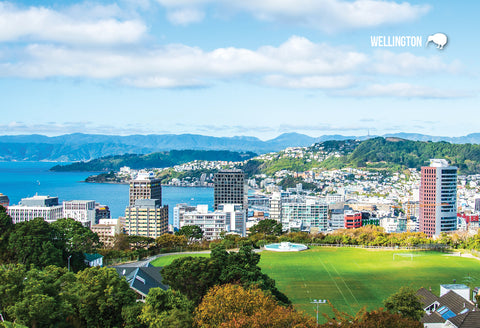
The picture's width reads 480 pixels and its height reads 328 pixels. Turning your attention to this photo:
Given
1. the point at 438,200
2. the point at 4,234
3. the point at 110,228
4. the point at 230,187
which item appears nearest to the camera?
the point at 4,234

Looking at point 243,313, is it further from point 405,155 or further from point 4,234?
point 405,155

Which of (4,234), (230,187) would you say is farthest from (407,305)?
(230,187)

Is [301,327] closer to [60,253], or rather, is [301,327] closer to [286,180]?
[60,253]

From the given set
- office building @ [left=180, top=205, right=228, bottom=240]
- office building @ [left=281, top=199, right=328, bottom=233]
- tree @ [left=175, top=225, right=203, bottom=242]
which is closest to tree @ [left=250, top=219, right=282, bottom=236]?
tree @ [left=175, top=225, right=203, bottom=242]

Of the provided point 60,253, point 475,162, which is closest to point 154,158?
point 475,162

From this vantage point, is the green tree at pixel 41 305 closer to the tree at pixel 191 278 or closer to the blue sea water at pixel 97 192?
the tree at pixel 191 278

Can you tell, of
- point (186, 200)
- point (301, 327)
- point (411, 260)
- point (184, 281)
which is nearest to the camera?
point (301, 327)
